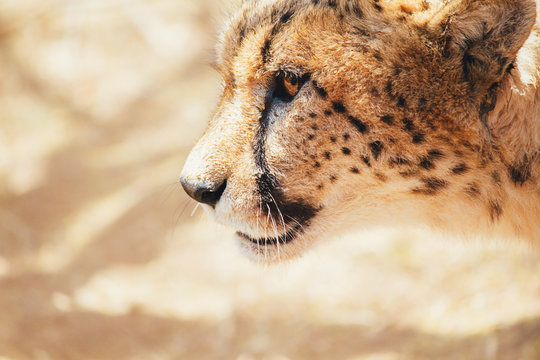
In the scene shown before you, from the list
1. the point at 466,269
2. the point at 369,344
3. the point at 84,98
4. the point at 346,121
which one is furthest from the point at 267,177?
the point at 84,98

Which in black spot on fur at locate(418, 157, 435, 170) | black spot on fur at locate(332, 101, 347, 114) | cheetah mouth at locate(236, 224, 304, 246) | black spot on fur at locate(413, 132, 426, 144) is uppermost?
black spot on fur at locate(332, 101, 347, 114)

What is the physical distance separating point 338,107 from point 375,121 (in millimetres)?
156

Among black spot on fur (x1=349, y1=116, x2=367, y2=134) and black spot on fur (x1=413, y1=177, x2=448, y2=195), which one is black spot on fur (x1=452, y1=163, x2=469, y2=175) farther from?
black spot on fur (x1=349, y1=116, x2=367, y2=134)

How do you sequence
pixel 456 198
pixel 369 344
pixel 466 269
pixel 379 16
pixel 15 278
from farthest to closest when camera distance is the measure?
pixel 15 278 < pixel 466 269 < pixel 369 344 < pixel 456 198 < pixel 379 16

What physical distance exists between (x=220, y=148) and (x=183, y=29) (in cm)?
587

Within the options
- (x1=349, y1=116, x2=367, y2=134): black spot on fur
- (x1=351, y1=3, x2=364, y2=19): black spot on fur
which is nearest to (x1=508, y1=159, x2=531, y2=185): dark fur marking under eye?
(x1=349, y1=116, x2=367, y2=134): black spot on fur

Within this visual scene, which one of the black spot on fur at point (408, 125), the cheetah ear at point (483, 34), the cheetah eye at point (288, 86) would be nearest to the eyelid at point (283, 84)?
the cheetah eye at point (288, 86)

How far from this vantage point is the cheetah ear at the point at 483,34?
206 cm

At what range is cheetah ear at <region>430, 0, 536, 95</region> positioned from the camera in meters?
2.06

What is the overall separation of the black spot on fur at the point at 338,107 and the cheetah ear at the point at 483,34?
43cm

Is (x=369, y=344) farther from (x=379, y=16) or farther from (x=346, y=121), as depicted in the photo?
(x=379, y=16)

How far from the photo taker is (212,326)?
162 inches

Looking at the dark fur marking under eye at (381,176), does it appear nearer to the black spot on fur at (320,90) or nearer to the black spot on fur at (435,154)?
the black spot on fur at (435,154)

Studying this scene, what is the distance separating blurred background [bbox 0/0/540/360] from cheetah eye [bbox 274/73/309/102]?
810mm
